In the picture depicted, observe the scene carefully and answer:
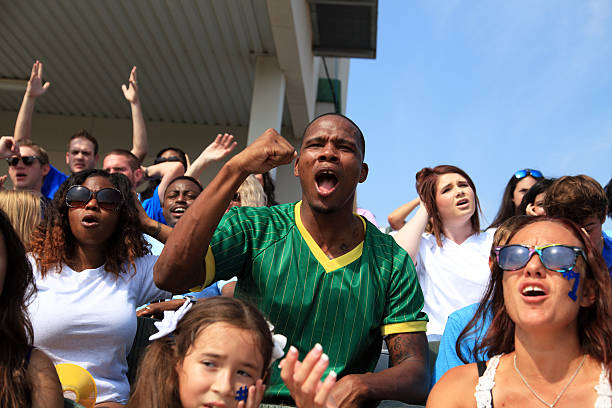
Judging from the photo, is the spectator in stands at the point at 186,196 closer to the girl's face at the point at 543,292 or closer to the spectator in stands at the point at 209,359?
the spectator in stands at the point at 209,359

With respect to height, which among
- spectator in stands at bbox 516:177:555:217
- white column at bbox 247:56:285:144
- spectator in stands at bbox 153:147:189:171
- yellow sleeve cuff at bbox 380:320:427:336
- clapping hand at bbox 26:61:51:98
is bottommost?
yellow sleeve cuff at bbox 380:320:427:336

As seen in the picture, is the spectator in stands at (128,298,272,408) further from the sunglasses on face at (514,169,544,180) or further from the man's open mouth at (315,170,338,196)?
the sunglasses on face at (514,169,544,180)

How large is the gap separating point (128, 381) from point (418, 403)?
4.39 ft

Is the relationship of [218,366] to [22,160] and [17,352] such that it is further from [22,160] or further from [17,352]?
[22,160]

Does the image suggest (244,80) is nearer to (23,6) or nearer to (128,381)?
(23,6)

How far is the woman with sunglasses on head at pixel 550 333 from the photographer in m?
1.90

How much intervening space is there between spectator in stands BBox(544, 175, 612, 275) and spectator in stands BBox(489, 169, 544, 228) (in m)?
1.01

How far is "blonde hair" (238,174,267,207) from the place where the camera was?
4480mm

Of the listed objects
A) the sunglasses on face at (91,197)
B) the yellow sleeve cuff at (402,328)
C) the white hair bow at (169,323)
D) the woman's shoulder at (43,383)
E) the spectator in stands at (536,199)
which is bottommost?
the woman's shoulder at (43,383)

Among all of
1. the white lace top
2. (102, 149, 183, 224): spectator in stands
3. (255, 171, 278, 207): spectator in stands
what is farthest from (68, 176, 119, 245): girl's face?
(255, 171, 278, 207): spectator in stands

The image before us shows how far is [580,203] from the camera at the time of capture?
3.39 metres

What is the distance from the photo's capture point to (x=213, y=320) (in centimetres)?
209

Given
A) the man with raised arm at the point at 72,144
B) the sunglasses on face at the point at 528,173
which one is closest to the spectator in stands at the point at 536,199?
the sunglasses on face at the point at 528,173

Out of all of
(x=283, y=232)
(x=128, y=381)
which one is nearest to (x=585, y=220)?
(x=283, y=232)
